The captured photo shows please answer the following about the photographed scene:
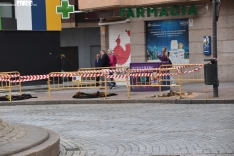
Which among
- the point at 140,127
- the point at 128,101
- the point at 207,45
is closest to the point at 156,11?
the point at 207,45

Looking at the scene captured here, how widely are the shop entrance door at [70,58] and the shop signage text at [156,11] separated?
15431mm

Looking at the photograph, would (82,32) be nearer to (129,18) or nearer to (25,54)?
(25,54)

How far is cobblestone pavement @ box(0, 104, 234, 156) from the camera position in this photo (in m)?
8.81

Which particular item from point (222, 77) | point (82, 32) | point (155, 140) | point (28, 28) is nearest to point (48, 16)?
point (28, 28)

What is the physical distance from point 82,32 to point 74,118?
2764 cm

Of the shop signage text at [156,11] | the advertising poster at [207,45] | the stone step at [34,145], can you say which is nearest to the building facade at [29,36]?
the shop signage text at [156,11]

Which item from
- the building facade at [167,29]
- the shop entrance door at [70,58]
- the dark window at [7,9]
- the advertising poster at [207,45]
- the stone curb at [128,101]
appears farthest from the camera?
the shop entrance door at [70,58]

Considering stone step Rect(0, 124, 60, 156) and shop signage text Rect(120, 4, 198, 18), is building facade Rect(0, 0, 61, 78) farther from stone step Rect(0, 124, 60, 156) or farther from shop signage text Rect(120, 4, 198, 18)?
stone step Rect(0, 124, 60, 156)

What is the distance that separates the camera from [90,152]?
8.70m

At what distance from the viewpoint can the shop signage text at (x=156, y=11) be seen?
24.7 m

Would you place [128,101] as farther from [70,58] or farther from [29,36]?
[70,58]

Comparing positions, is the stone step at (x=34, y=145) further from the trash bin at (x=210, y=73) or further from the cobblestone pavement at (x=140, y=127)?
the trash bin at (x=210, y=73)

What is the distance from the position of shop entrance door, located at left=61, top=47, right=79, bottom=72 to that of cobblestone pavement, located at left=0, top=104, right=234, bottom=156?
2518cm

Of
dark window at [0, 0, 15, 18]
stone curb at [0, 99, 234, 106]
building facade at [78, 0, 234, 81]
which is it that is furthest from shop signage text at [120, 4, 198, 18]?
stone curb at [0, 99, 234, 106]
